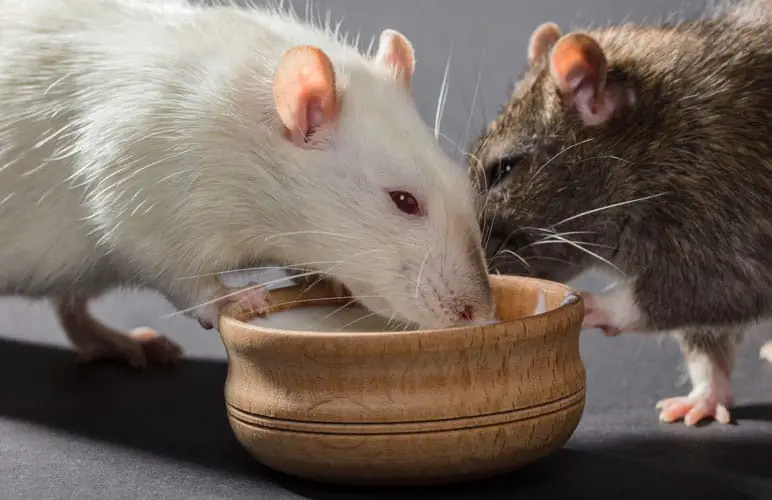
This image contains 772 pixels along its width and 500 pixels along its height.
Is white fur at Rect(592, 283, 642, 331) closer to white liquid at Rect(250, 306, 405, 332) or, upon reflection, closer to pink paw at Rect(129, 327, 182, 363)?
white liquid at Rect(250, 306, 405, 332)

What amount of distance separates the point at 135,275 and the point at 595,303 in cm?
111

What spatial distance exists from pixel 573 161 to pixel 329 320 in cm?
75

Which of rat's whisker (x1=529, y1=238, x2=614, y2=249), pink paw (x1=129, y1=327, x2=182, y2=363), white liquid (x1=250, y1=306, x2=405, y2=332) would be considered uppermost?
rat's whisker (x1=529, y1=238, x2=614, y2=249)

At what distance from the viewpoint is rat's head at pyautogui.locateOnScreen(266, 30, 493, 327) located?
2496mm

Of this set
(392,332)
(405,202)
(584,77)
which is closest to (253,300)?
(405,202)

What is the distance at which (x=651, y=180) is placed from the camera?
9.69ft

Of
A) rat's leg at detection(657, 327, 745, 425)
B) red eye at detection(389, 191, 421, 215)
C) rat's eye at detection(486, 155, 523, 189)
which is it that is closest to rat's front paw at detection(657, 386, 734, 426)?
rat's leg at detection(657, 327, 745, 425)

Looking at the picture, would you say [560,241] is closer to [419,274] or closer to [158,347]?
[419,274]

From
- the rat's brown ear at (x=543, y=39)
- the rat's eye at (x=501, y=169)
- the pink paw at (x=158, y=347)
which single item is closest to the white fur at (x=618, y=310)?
the rat's eye at (x=501, y=169)

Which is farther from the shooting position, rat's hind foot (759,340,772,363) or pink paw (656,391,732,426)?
rat's hind foot (759,340,772,363)

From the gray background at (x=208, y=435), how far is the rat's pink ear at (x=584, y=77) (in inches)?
14.1

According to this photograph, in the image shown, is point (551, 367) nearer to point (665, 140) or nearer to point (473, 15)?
point (665, 140)

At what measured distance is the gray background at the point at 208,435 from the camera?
2488mm

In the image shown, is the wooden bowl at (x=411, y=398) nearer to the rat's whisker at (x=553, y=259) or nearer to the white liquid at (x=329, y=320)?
the white liquid at (x=329, y=320)
